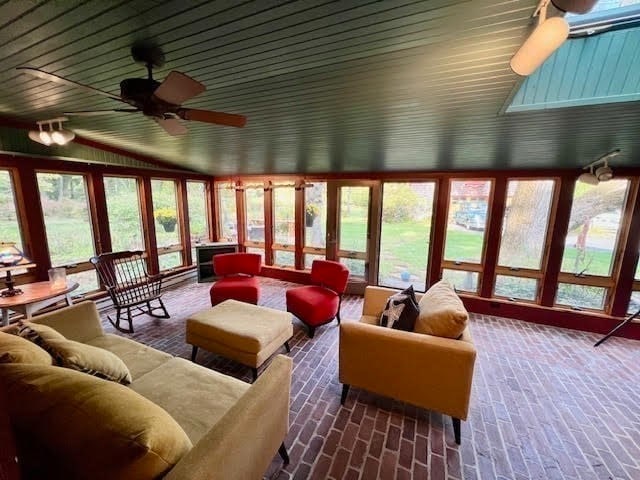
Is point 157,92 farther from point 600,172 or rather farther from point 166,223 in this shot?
point 600,172

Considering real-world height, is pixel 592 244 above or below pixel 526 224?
below

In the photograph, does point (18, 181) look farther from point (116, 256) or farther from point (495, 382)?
Answer: point (495, 382)

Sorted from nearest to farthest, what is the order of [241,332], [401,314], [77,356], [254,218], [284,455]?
1. [77,356]
2. [284,455]
3. [401,314]
4. [241,332]
5. [254,218]

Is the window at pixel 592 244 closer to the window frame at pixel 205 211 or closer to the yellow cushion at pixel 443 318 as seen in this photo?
the yellow cushion at pixel 443 318

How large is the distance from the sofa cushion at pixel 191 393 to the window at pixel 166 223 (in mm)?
3721

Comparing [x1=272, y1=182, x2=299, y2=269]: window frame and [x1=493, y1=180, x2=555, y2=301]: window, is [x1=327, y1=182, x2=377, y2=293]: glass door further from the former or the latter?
[x1=493, y1=180, x2=555, y2=301]: window

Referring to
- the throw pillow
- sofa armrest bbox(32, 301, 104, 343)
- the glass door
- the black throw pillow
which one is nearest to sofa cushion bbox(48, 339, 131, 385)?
the throw pillow

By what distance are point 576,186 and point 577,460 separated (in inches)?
127

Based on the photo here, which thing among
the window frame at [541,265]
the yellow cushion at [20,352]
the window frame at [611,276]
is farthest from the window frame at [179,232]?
the window frame at [611,276]

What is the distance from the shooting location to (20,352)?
1.13m

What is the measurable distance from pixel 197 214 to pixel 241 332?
4.11 metres

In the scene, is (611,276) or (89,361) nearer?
(89,361)

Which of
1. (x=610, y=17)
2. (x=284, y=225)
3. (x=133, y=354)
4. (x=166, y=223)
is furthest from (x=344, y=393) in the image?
(x=166, y=223)

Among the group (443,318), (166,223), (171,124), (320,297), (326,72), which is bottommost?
(320,297)
